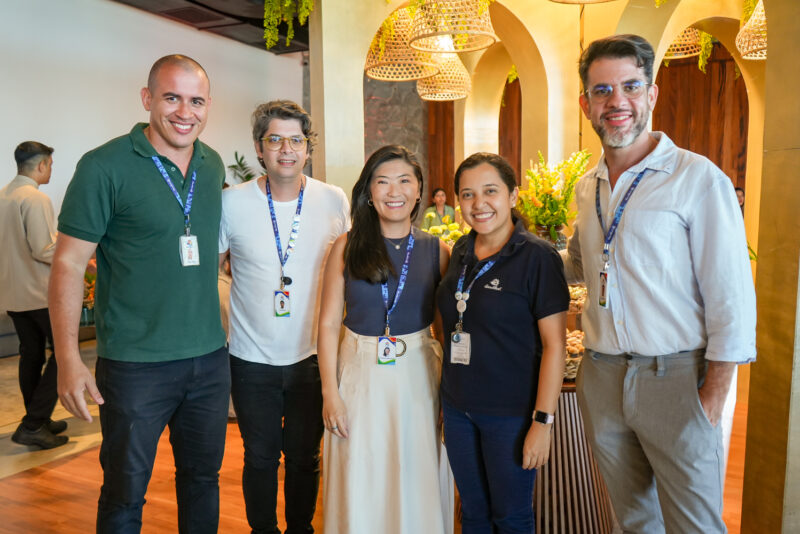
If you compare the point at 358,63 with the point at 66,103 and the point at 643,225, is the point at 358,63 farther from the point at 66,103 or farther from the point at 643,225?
the point at 66,103

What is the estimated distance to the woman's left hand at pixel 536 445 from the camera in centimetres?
192

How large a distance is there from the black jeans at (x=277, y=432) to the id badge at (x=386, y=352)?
385 mm

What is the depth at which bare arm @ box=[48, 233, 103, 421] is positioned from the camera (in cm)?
191

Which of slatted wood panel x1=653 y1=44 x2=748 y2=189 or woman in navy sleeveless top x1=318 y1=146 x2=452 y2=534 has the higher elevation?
slatted wood panel x1=653 y1=44 x2=748 y2=189

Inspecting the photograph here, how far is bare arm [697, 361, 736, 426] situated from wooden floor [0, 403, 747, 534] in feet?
5.11

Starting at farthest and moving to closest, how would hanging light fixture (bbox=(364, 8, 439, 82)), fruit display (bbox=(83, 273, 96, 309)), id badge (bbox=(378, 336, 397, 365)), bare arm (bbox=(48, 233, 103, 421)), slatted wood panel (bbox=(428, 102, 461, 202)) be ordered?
slatted wood panel (bbox=(428, 102, 461, 202))
fruit display (bbox=(83, 273, 96, 309))
hanging light fixture (bbox=(364, 8, 439, 82))
id badge (bbox=(378, 336, 397, 365))
bare arm (bbox=(48, 233, 103, 421))

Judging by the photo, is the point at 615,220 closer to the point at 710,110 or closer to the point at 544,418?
the point at 544,418

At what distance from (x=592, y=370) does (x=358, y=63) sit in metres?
2.65

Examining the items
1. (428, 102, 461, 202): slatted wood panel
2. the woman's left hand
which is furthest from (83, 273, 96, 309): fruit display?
(428, 102, 461, 202): slatted wood panel

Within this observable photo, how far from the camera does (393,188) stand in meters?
2.17

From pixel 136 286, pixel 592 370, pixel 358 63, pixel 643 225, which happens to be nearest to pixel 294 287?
pixel 136 286

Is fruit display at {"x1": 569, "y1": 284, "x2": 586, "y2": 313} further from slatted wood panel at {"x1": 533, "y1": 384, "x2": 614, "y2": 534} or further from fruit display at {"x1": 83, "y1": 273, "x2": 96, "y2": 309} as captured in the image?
fruit display at {"x1": 83, "y1": 273, "x2": 96, "y2": 309}

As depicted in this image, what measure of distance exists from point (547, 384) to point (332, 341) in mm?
752

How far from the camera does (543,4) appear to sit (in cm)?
471
